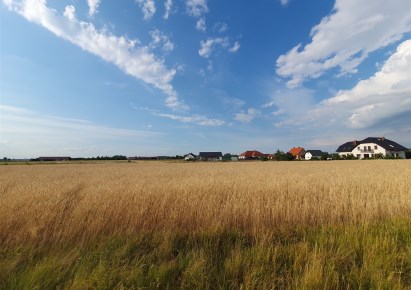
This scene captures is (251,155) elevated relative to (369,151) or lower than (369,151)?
elevated

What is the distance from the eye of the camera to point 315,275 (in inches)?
132

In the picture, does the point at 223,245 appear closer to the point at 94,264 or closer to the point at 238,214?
A: the point at 238,214

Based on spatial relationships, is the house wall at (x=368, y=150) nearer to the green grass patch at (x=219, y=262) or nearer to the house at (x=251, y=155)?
the house at (x=251, y=155)

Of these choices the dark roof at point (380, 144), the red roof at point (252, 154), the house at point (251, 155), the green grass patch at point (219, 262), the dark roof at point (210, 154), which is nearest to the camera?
the green grass patch at point (219, 262)

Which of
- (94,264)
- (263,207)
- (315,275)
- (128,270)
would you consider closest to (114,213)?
(94,264)

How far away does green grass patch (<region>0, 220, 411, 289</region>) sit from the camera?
339 centimetres

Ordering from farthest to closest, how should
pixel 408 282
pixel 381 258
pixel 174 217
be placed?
pixel 174 217 → pixel 381 258 → pixel 408 282

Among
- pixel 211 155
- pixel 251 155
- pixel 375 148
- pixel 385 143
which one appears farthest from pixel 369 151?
pixel 211 155

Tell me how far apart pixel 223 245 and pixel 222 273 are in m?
1.12

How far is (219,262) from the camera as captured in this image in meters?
3.96

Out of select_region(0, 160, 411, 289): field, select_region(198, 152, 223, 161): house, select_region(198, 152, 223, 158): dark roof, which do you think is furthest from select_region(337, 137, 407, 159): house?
select_region(0, 160, 411, 289): field

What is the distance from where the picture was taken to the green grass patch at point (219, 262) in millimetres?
3387

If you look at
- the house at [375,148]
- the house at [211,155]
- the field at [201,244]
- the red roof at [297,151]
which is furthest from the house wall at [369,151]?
the field at [201,244]

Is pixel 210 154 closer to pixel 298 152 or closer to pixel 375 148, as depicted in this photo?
pixel 298 152
